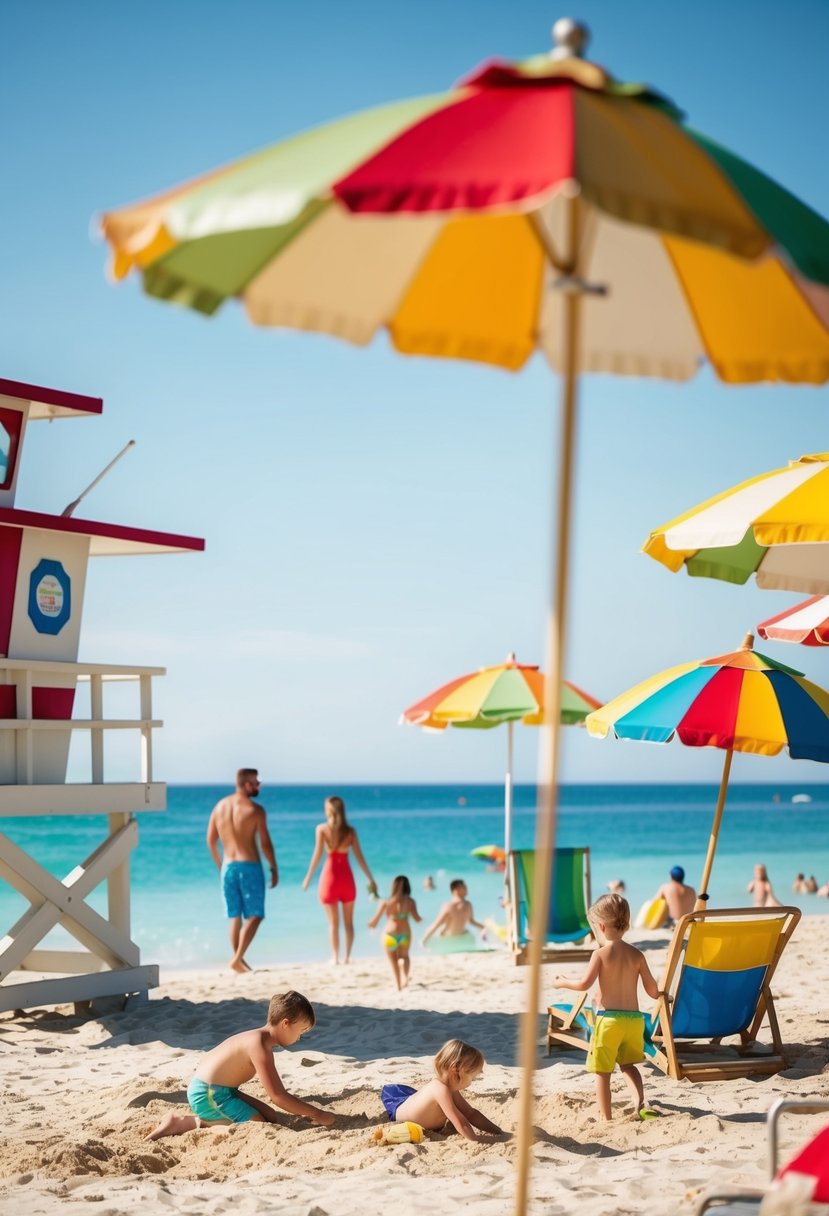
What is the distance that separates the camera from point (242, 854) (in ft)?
33.9

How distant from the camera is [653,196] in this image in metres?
2.17

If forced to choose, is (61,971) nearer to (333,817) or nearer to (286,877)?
(333,817)

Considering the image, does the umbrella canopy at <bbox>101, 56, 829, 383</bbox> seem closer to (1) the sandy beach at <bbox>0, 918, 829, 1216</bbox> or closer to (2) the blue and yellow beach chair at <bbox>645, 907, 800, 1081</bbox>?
(1) the sandy beach at <bbox>0, 918, 829, 1216</bbox>

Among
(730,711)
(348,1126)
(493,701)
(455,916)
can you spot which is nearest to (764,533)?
(730,711)

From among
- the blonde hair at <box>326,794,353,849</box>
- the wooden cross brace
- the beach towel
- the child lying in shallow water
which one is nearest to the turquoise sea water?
the blonde hair at <box>326,794,353,849</box>

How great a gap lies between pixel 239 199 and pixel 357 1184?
3650mm

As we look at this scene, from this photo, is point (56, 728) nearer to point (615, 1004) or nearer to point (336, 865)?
point (336, 865)

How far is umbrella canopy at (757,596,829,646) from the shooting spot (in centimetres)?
635

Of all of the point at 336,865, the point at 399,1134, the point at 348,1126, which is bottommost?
the point at 348,1126

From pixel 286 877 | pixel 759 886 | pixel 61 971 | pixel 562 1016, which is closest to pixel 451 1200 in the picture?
pixel 562 1016

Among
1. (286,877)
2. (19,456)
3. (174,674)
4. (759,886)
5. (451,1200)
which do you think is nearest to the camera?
(451,1200)

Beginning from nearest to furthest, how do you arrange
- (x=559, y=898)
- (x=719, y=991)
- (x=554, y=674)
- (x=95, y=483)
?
(x=554, y=674) < (x=719, y=991) < (x=95, y=483) < (x=559, y=898)

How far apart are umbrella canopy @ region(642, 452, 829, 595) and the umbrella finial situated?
242 cm

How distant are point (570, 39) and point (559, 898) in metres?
8.95
